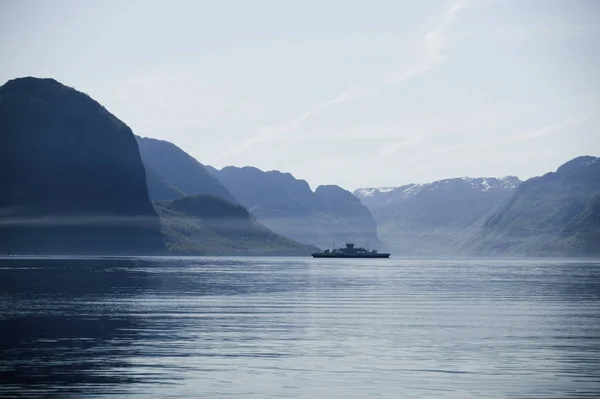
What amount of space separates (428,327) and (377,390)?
109 feet

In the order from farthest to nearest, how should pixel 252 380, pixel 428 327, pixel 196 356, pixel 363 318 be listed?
pixel 363 318 → pixel 428 327 → pixel 196 356 → pixel 252 380

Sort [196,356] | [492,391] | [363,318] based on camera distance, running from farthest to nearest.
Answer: [363,318] → [196,356] → [492,391]

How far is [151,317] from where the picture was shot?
288ft

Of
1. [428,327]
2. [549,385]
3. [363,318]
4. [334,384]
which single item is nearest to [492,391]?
[549,385]

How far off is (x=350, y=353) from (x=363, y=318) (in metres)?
27.6

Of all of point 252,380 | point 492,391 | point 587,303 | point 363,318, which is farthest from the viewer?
point 587,303

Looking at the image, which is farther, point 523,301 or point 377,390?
point 523,301

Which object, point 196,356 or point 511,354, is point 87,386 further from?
point 511,354

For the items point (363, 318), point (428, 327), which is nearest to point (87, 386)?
point (428, 327)

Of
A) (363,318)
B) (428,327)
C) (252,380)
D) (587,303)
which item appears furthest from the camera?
(587,303)

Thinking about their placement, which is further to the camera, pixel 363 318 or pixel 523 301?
pixel 523 301

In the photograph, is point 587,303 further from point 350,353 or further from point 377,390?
point 377,390

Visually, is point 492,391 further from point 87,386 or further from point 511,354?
point 87,386

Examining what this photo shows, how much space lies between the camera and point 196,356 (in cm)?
5797
